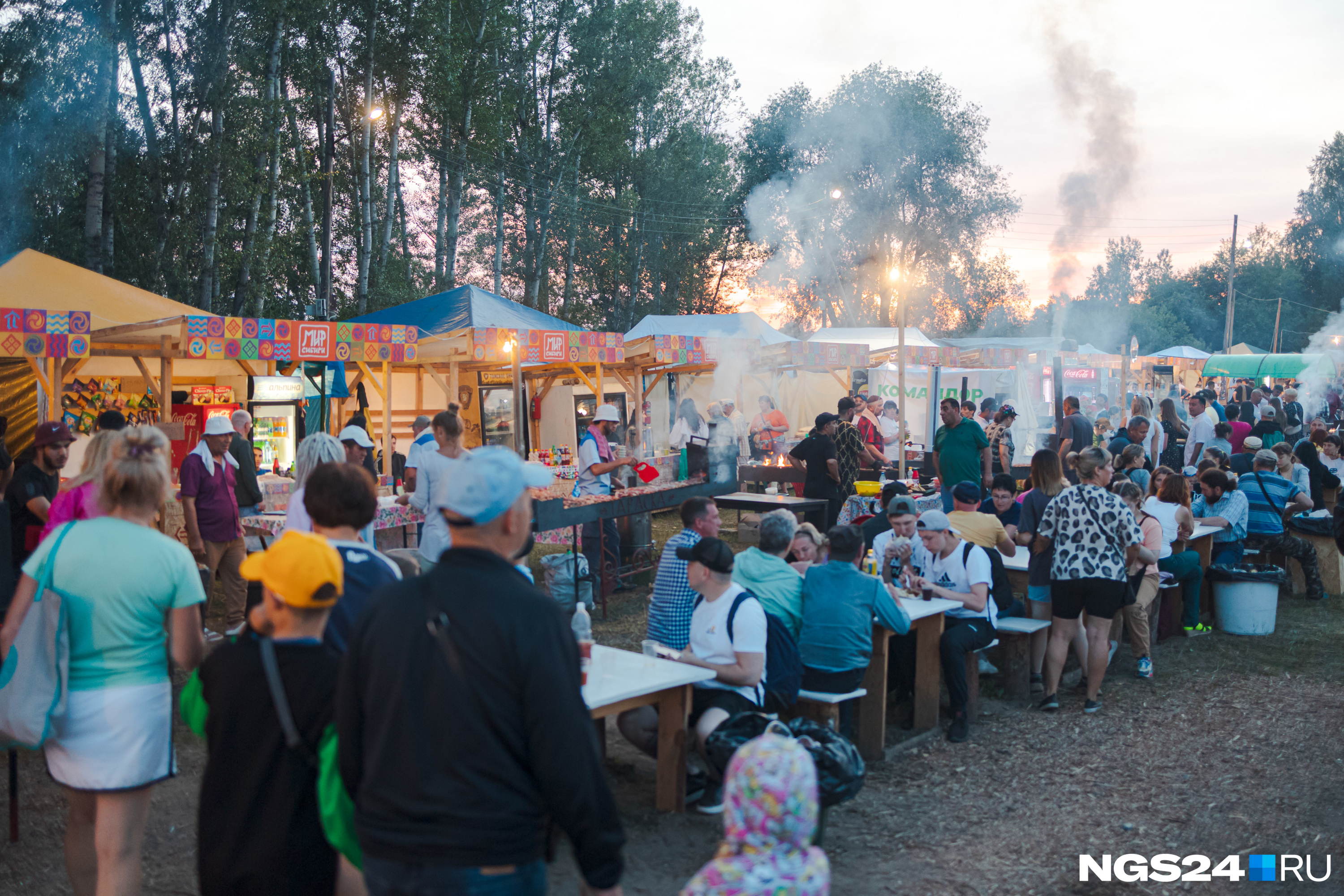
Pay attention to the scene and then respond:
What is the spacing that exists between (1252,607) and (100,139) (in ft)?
57.8

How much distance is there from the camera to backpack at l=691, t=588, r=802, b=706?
14.0 ft

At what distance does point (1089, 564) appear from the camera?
5617 mm

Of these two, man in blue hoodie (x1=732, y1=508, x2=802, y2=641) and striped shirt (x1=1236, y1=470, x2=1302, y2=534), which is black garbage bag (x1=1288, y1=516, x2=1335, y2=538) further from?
man in blue hoodie (x1=732, y1=508, x2=802, y2=641)

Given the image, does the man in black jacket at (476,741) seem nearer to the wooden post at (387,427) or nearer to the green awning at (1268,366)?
the wooden post at (387,427)

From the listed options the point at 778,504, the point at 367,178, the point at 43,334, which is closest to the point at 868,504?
the point at 778,504

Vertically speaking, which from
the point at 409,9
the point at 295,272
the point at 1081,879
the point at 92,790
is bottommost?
the point at 1081,879

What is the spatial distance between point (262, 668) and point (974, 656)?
14.9 feet

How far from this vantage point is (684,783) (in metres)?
4.33

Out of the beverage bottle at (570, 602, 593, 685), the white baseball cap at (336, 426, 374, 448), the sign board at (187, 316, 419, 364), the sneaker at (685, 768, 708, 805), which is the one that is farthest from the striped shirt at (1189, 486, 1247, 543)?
the sign board at (187, 316, 419, 364)

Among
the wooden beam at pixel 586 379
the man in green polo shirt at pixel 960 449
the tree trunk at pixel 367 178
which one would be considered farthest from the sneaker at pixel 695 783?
the tree trunk at pixel 367 178

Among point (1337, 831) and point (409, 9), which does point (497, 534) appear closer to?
point (1337, 831)

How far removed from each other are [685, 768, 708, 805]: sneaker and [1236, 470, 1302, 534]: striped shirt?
6821 millimetres

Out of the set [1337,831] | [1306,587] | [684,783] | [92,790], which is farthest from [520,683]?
[1306,587]

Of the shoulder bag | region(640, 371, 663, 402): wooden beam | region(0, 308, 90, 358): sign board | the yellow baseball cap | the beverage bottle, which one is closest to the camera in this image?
the yellow baseball cap
